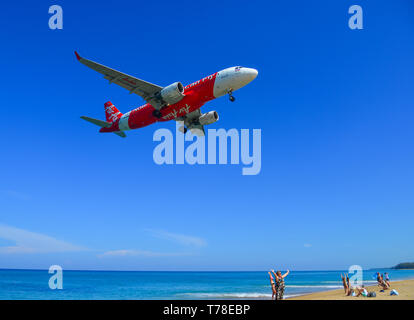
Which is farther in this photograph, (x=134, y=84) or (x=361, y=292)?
(x=134, y=84)

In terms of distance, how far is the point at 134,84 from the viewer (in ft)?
117

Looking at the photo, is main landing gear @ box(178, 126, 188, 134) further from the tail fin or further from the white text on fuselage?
the tail fin

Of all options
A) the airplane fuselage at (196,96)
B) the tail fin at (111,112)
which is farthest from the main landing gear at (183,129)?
the tail fin at (111,112)

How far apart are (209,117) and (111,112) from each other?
1496 centimetres

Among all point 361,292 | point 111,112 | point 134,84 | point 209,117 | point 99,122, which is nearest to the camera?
point 361,292

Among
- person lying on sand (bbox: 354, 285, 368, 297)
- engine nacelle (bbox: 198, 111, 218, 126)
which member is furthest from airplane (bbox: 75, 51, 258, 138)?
person lying on sand (bbox: 354, 285, 368, 297)

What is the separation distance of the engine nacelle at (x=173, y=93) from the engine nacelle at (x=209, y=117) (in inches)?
228

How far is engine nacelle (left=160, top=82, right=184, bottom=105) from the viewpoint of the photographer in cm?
3384

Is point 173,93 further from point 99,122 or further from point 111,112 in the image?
point 111,112

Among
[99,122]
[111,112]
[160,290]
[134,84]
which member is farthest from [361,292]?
[160,290]
